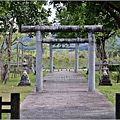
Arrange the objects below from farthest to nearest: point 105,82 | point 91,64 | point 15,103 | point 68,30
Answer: point 105,82 < point 91,64 < point 68,30 < point 15,103

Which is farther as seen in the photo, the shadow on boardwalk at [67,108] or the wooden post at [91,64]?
the wooden post at [91,64]

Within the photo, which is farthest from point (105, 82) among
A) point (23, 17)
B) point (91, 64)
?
point (23, 17)

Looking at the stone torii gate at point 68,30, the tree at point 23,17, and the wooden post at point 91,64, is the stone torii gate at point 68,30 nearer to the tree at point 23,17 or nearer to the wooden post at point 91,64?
the wooden post at point 91,64

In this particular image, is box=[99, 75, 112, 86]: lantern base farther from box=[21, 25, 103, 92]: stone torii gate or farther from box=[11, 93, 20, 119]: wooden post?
box=[11, 93, 20, 119]: wooden post

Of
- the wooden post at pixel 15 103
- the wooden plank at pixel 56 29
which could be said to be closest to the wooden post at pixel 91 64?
the wooden plank at pixel 56 29

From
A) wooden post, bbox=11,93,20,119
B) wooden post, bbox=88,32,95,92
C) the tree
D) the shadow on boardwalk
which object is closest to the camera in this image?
wooden post, bbox=11,93,20,119

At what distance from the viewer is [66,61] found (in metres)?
63.1

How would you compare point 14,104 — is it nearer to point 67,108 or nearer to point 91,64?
point 67,108

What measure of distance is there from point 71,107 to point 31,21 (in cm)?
1161

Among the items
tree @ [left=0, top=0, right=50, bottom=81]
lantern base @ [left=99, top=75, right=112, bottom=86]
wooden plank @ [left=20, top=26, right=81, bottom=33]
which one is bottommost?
lantern base @ [left=99, top=75, right=112, bottom=86]

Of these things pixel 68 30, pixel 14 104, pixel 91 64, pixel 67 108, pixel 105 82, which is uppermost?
pixel 68 30

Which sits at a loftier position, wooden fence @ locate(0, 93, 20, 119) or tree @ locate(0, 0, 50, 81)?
tree @ locate(0, 0, 50, 81)

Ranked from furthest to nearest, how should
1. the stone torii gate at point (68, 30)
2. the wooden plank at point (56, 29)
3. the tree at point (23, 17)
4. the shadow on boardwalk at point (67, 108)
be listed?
the tree at point (23, 17), the stone torii gate at point (68, 30), the wooden plank at point (56, 29), the shadow on boardwalk at point (67, 108)

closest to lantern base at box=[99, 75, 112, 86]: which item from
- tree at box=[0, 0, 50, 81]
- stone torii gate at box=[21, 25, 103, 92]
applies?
stone torii gate at box=[21, 25, 103, 92]
